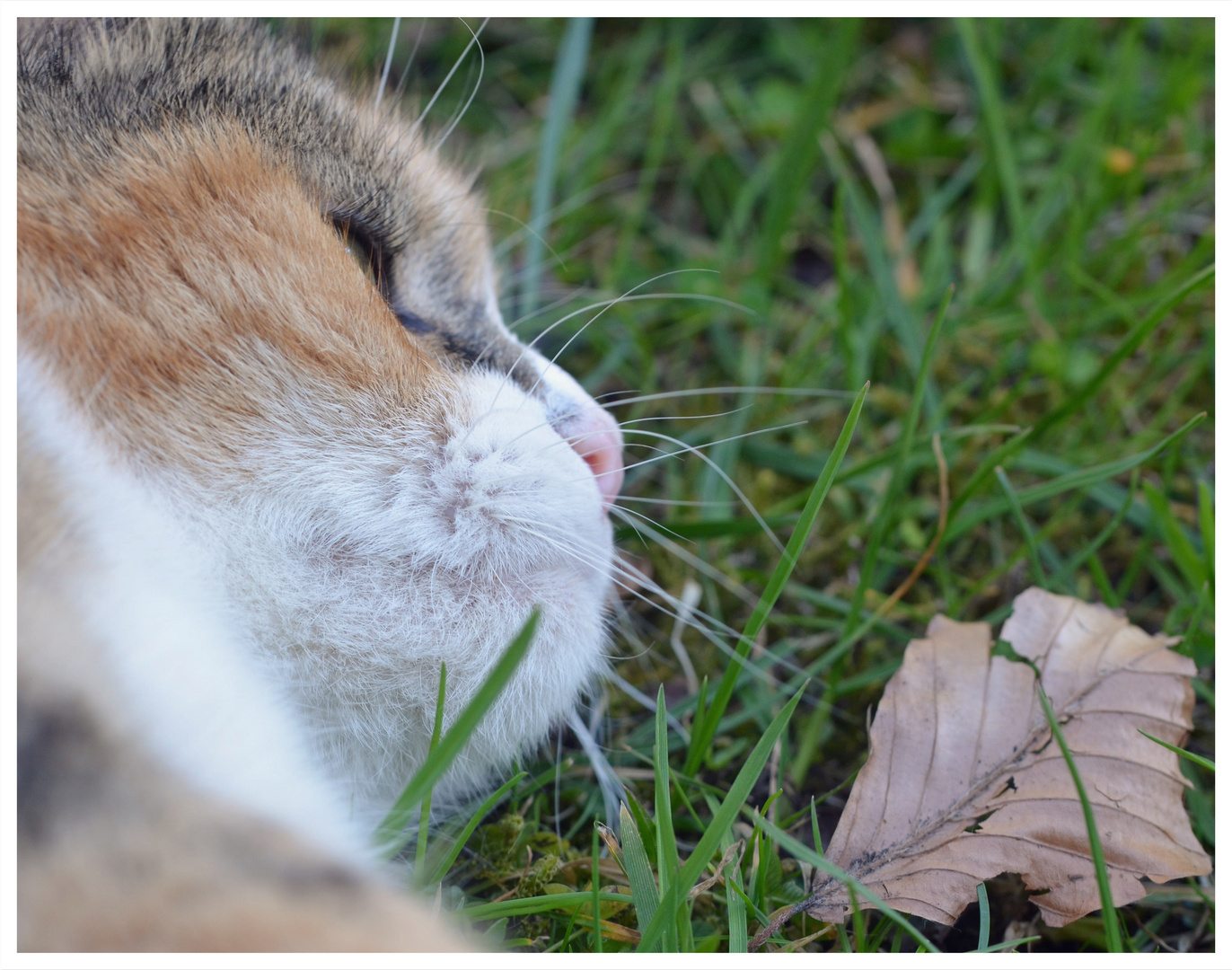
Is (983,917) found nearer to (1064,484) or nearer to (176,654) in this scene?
(1064,484)

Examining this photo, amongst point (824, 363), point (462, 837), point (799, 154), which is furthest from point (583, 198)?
point (462, 837)

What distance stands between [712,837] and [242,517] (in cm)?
58

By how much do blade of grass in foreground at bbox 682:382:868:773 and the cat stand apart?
0.18 metres

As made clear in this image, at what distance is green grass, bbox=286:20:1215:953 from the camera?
122 centimetres

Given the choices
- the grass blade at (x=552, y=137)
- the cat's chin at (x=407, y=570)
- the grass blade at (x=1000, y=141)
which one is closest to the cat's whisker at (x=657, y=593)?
the cat's chin at (x=407, y=570)

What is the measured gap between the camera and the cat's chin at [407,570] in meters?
0.97

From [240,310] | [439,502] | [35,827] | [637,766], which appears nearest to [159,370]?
[240,310]

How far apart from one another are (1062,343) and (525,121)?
127 cm

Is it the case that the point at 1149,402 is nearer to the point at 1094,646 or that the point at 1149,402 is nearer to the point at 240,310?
the point at 1094,646

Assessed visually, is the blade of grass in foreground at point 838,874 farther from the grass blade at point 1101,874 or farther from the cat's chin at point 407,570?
the cat's chin at point 407,570

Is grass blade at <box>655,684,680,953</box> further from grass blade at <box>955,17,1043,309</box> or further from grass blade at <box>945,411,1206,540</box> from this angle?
grass blade at <box>955,17,1043,309</box>

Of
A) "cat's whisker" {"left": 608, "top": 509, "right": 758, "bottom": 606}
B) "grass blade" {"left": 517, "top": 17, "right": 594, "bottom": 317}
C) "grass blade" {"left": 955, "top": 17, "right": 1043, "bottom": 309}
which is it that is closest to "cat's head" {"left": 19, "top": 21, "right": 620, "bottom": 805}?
"cat's whisker" {"left": 608, "top": 509, "right": 758, "bottom": 606}

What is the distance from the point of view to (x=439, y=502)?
1.03 m

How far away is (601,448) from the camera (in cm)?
122
